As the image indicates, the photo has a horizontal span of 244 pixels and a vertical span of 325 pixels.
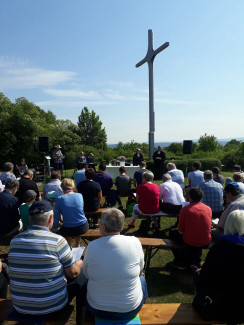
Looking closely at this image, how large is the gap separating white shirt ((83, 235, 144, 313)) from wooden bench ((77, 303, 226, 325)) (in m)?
0.23

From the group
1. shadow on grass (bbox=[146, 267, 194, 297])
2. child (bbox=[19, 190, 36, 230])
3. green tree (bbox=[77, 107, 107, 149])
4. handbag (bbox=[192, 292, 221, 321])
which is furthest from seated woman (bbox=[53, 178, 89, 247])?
green tree (bbox=[77, 107, 107, 149])

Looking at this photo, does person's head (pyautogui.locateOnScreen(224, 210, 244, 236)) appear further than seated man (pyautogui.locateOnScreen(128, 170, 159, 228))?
No

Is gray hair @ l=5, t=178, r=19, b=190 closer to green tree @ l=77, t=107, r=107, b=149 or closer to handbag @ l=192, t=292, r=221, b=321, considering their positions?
handbag @ l=192, t=292, r=221, b=321

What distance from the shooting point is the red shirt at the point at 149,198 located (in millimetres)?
4621

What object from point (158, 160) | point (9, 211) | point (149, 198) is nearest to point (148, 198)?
point (149, 198)

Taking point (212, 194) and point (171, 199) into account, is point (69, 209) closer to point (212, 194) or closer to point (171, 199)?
point (171, 199)

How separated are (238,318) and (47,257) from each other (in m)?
1.65

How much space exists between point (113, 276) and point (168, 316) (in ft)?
2.39

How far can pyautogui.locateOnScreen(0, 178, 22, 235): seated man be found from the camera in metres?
3.72

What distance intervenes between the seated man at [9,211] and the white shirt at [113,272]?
2.29 m

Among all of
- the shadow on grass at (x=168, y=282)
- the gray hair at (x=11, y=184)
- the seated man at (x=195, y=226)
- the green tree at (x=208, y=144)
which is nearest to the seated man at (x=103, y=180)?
the gray hair at (x=11, y=184)

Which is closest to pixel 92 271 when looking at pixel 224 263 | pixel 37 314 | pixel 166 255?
pixel 37 314

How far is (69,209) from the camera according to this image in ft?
11.9

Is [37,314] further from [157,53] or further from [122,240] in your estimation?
[157,53]
